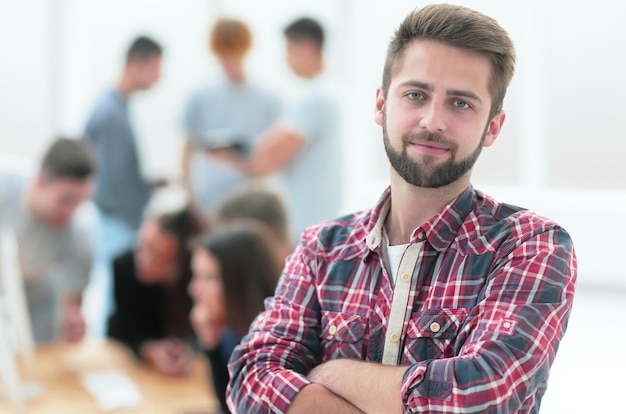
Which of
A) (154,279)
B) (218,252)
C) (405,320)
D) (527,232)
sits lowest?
(154,279)

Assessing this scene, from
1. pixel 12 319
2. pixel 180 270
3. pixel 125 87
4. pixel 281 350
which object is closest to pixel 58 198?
pixel 180 270

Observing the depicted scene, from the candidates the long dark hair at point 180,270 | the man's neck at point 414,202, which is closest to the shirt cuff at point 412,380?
the man's neck at point 414,202

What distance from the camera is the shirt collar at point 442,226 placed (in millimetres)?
1449

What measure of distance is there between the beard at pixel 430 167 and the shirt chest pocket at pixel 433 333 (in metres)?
0.21

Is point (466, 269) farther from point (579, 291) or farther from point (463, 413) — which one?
point (579, 291)

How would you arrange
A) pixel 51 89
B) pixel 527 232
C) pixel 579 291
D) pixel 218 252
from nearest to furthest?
pixel 527 232
pixel 218 252
pixel 579 291
pixel 51 89

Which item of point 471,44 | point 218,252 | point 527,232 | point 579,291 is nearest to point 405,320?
point 527,232

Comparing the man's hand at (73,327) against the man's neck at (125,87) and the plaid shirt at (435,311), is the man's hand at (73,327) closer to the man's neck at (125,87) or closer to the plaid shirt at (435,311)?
the man's neck at (125,87)

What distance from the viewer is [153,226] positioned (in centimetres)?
347

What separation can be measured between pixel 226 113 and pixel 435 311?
9.58 feet

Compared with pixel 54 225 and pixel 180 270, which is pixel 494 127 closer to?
pixel 180 270

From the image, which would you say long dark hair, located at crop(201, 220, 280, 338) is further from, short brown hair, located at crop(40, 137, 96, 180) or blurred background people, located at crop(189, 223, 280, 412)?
short brown hair, located at crop(40, 137, 96, 180)

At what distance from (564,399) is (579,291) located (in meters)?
1.99

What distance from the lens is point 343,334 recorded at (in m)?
1.49
